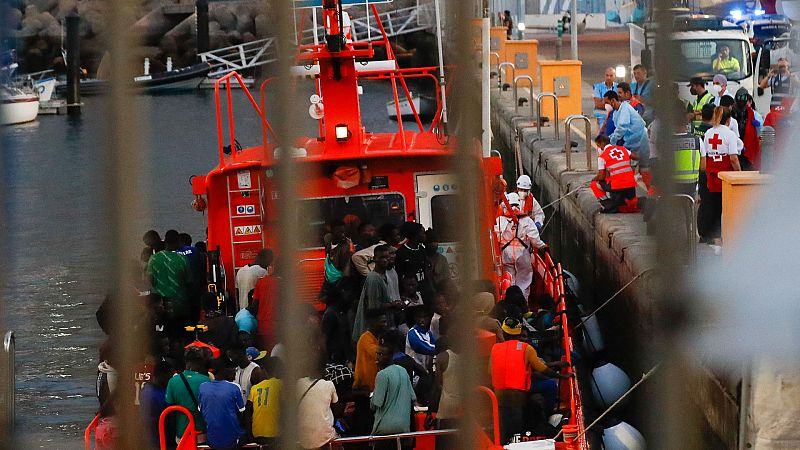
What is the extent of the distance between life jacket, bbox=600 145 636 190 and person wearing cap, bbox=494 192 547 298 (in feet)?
2.32

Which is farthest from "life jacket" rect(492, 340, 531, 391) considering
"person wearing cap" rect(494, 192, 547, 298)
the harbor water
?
"person wearing cap" rect(494, 192, 547, 298)

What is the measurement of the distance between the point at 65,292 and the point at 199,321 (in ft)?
16.8

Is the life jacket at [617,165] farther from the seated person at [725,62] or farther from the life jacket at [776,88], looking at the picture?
the seated person at [725,62]

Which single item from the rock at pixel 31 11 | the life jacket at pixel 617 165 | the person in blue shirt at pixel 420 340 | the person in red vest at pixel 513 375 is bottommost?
the person in red vest at pixel 513 375

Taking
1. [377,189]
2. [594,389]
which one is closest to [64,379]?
[377,189]

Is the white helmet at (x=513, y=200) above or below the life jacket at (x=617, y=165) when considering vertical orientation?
below

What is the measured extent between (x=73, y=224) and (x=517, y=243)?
16.5 feet

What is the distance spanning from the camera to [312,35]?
8695 mm

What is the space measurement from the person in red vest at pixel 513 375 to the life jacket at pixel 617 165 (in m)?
2.87

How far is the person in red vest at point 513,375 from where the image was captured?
231 inches

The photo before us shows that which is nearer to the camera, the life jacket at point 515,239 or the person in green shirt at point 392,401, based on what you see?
the person in green shirt at point 392,401

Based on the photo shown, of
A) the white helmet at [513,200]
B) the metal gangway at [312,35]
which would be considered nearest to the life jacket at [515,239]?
the white helmet at [513,200]

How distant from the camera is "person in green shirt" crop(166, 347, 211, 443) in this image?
544cm

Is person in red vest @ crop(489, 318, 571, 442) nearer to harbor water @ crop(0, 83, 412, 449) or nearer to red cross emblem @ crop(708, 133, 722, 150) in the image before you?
harbor water @ crop(0, 83, 412, 449)
